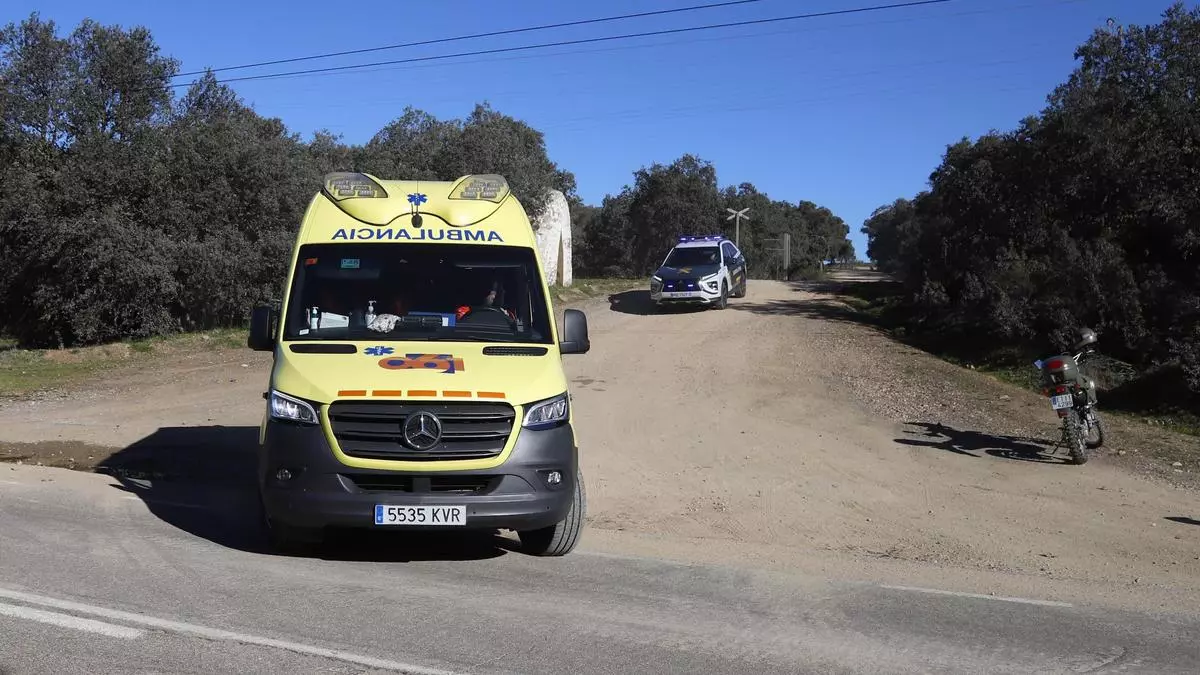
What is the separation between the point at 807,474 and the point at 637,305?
60.0 feet

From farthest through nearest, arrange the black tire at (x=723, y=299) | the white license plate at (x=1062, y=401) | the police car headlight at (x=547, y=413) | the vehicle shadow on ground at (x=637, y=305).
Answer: the vehicle shadow on ground at (x=637, y=305), the black tire at (x=723, y=299), the white license plate at (x=1062, y=401), the police car headlight at (x=547, y=413)

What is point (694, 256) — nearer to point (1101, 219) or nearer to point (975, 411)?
point (1101, 219)

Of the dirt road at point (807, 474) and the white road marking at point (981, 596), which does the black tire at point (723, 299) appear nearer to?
the dirt road at point (807, 474)

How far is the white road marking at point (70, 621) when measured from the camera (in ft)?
16.6

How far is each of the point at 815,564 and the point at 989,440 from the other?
5784mm

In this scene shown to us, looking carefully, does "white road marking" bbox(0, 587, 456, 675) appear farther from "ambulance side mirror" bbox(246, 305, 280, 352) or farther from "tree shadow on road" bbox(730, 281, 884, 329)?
"tree shadow on road" bbox(730, 281, 884, 329)

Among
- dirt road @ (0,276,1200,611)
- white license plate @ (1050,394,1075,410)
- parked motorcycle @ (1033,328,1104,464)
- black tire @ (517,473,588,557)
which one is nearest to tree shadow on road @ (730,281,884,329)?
dirt road @ (0,276,1200,611)

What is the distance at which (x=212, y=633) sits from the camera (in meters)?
5.09

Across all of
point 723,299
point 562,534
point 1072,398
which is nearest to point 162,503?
point 562,534

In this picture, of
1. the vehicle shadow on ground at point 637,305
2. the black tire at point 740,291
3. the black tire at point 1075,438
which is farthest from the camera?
the black tire at point 740,291

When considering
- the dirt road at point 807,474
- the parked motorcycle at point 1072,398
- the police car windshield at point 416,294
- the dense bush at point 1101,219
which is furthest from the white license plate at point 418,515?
the dense bush at point 1101,219

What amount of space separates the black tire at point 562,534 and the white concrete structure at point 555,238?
27539 millimetres

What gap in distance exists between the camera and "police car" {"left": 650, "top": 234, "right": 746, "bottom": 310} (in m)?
26.1

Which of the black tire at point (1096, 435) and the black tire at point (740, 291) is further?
the black tire at point (740, 291)
